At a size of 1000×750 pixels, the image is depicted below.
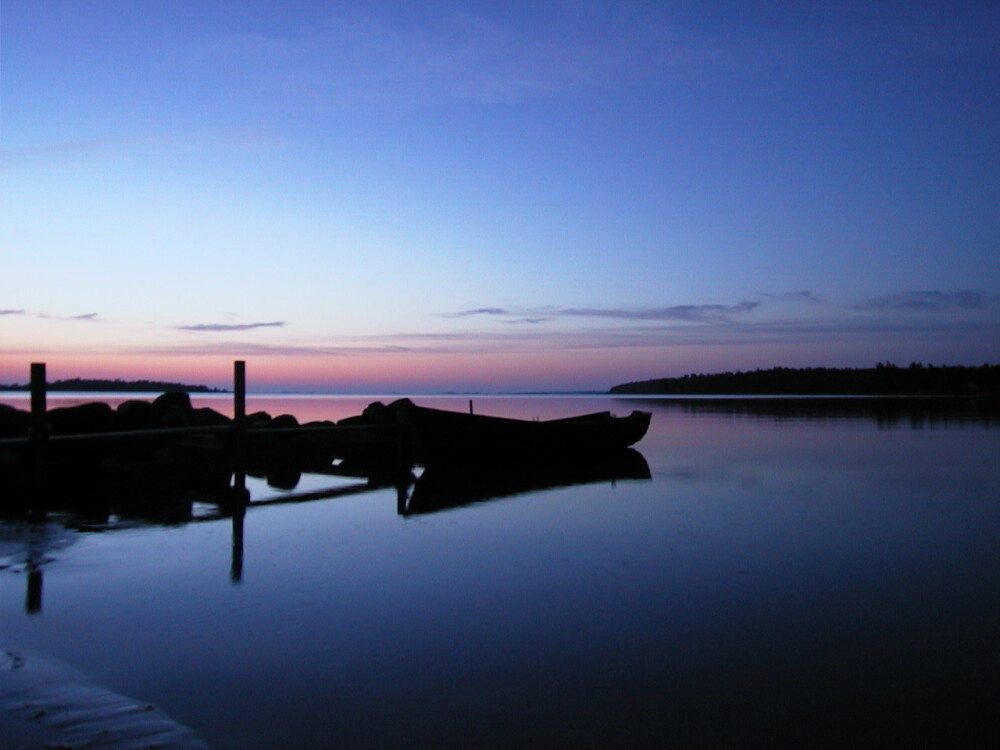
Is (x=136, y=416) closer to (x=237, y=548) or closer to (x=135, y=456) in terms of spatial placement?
(x=135, y=456)

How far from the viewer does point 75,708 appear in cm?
432

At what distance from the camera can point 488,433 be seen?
821 inches

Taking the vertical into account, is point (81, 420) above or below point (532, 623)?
above

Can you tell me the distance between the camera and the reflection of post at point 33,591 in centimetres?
657

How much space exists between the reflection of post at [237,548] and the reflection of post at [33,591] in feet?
5.40

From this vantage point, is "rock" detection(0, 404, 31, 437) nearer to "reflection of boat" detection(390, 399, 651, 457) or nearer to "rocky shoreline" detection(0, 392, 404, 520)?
"rocky shoreline" detection(0, 392, 404, 520)

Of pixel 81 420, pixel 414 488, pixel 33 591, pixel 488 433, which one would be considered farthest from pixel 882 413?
pixel 33 591

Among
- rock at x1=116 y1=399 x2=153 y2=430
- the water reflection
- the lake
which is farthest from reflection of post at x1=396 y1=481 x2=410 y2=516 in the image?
the water reflection

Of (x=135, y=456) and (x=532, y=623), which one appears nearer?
(x=532, y=623)

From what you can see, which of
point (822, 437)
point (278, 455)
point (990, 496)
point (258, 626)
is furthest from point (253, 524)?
point (822, 437)

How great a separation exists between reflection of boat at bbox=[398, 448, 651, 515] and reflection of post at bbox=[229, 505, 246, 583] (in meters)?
2.52

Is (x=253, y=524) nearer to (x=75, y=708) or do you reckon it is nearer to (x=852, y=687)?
(x=75, y=708)

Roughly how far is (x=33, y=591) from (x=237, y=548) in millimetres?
2620

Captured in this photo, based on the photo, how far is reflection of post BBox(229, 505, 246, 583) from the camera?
8.01 meters
